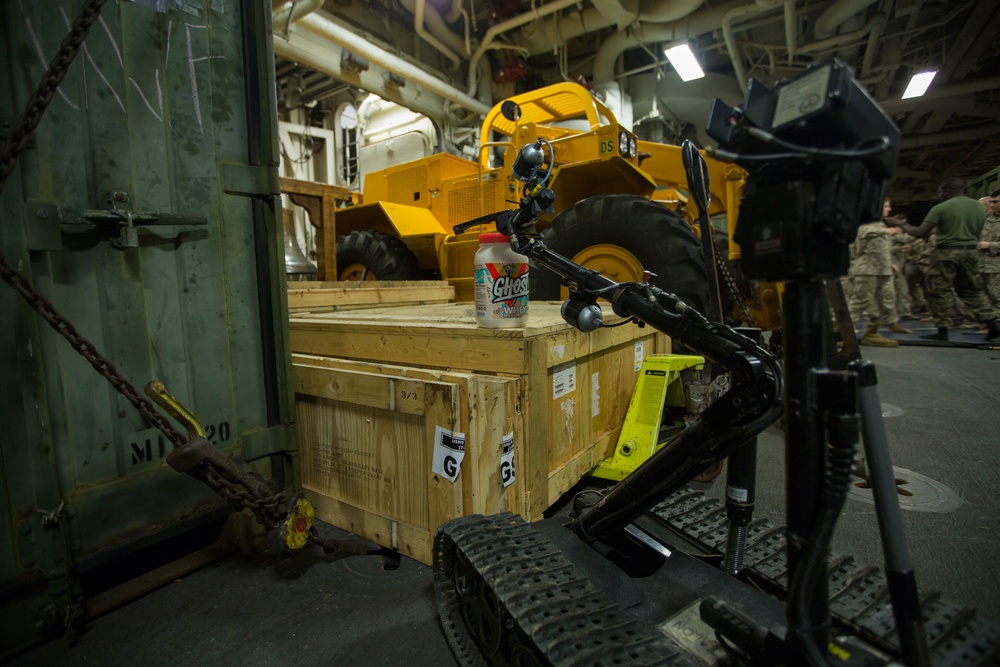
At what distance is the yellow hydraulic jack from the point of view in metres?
2.29

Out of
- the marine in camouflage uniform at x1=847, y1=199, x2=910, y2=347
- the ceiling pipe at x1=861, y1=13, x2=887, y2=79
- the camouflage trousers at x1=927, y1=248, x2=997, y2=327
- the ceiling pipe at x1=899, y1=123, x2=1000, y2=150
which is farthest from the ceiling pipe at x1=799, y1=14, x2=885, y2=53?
the ceiling pipe at x1=899, y1=123, x2=1000, y2=150

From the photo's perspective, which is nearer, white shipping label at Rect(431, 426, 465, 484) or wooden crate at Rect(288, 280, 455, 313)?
white shipping label at Rect(431, 426, 465, 484)

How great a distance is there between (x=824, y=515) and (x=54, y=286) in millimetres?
1925

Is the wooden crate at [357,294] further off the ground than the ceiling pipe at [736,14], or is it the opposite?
the ceiling pipe at [736,14]

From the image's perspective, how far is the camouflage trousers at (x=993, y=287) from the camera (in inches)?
293

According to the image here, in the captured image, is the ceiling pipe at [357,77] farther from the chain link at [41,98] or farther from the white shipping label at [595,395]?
the white shipping label at [595,395]

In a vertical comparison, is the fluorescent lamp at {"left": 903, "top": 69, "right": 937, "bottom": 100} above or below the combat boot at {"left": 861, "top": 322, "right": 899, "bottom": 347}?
above

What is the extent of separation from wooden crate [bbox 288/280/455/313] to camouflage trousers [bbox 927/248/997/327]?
275 inches

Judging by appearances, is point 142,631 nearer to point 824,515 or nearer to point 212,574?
point 212,574

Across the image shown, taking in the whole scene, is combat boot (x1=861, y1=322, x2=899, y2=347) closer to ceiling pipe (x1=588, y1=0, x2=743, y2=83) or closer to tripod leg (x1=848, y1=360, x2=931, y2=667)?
ceiling pipe (x1=588, y1=0, x2=743, y2=83)

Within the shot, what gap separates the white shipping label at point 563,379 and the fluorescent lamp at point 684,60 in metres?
7.03

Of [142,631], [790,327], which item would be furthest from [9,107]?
[790,327]

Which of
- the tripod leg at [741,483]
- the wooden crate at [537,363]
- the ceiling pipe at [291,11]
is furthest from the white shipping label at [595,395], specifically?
the ceiling pipe at [291,11]

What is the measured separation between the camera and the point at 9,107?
1283 mm
